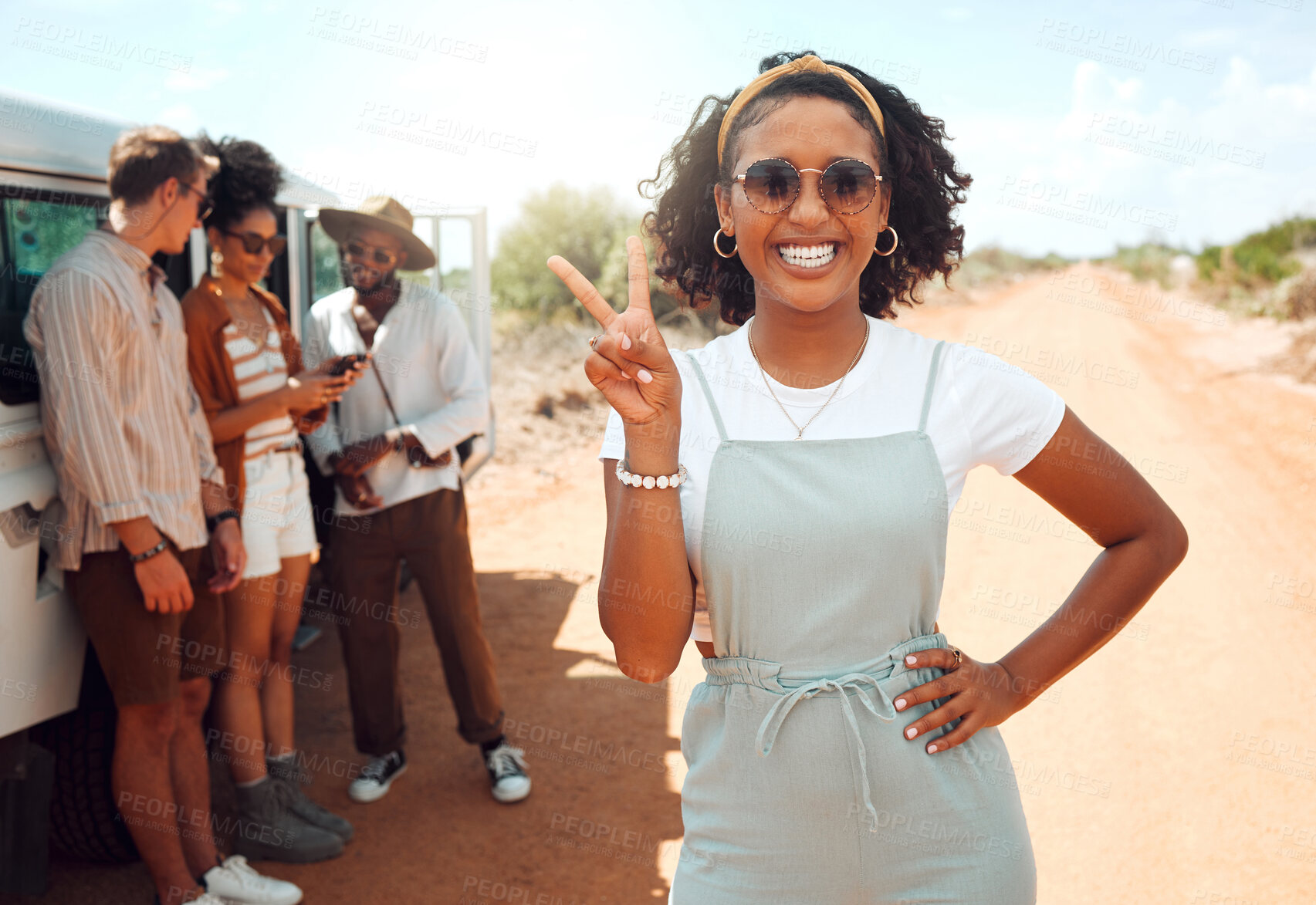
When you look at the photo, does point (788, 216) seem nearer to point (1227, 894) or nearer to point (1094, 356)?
point (1227, 894)

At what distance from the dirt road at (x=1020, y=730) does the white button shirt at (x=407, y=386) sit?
135cm

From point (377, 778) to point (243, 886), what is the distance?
94cm

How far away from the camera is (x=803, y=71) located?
172 cm

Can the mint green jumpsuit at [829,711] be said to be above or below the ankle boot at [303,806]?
above

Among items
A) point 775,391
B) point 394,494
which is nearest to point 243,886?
point 394,494

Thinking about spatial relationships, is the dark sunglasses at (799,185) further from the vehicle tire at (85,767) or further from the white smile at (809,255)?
the vehicle tire at (85,767)

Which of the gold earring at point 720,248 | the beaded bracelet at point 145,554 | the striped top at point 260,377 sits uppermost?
the gold earring at point 720,248

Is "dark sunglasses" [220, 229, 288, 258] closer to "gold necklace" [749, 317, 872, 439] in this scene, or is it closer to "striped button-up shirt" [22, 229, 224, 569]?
"striped button-up shirt" [22, 229, 224, 569]

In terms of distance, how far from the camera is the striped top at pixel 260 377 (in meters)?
3.64

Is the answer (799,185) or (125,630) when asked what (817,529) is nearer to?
(799,185)

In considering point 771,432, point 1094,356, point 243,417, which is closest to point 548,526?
point 243,417

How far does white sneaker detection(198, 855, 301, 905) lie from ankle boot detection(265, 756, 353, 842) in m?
0.39

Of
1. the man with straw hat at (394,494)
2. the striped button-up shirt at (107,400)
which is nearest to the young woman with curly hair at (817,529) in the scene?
the striped button-up shirt at (107,400)

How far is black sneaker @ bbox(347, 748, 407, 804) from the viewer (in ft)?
13.4
